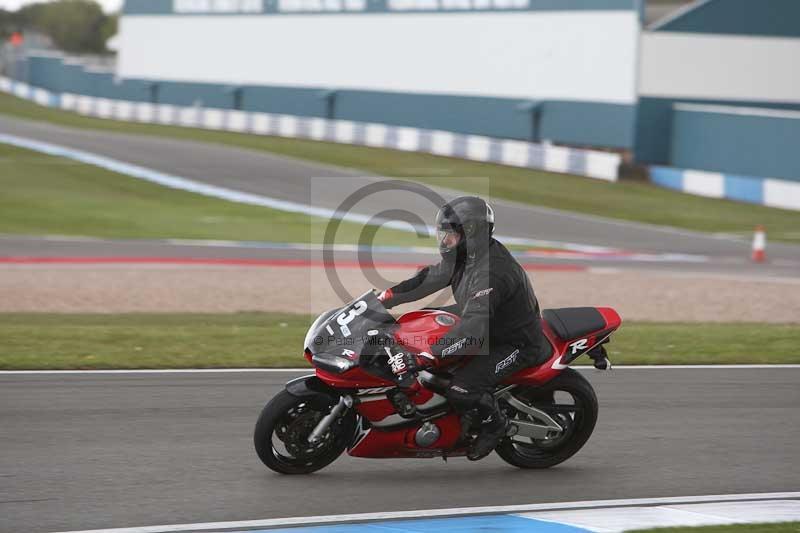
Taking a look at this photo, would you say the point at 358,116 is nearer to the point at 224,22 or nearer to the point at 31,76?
the point at 224,22

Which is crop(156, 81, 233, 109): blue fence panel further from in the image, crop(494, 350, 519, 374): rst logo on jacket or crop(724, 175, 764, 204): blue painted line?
crop(494, 350, 519, 374): rst logo on jacket

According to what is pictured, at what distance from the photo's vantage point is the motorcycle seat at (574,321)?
7691mm

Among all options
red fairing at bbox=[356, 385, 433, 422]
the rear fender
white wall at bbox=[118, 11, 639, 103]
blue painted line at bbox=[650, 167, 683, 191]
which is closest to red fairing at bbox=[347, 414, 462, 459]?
red fairing at bbox=[356, 385, 433, 422]

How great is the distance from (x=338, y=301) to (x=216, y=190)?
50.9 feet

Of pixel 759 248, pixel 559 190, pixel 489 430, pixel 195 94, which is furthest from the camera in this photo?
pixel 195 94

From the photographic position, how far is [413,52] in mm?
47062

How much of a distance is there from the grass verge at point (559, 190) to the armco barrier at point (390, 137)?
0.69 meters

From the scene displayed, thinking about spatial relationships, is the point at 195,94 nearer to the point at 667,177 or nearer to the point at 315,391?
the point at 667,177

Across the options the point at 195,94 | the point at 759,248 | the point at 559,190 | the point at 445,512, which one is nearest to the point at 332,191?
the point at 559,190

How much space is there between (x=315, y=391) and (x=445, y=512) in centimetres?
109

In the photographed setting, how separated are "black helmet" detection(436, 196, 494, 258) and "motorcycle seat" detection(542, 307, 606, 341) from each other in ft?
2.94

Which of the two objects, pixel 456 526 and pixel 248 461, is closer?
pixel 456 526

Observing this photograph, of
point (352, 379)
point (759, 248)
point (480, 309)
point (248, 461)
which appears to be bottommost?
point (759, 248)

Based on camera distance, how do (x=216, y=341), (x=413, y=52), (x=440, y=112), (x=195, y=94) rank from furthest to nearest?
(x=195, y=94) < (x=413, y=52) < (x=440, y=112) < (x=216, y=341)
